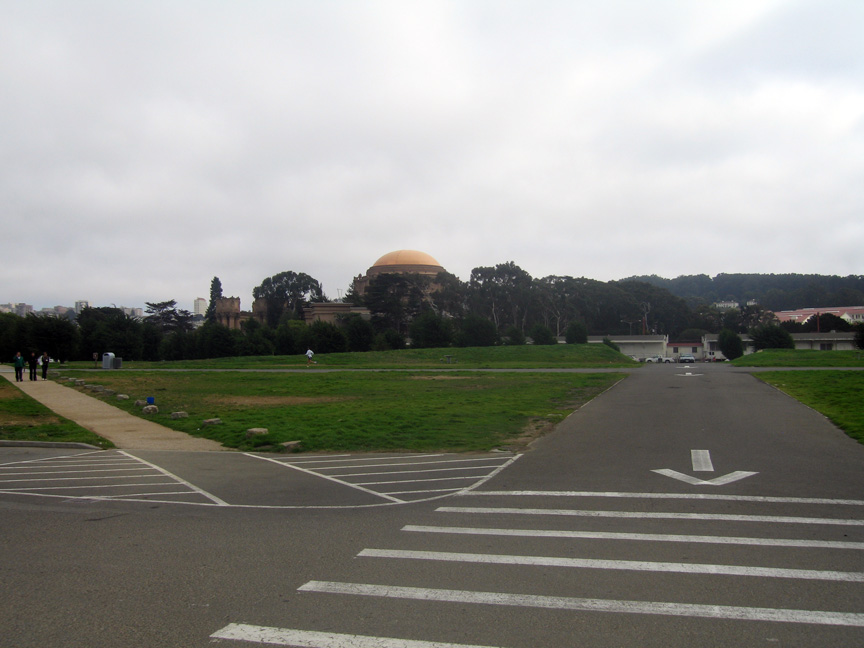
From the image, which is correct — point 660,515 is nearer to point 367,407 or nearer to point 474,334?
point 367,407

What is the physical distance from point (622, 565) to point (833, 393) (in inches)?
799

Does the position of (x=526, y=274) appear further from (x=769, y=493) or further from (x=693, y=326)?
(x=769, y=493)

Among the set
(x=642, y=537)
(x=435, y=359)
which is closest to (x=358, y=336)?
(x=435, y=359)

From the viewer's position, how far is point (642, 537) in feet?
22.3

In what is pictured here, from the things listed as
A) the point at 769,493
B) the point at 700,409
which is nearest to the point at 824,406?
the point at 700,409

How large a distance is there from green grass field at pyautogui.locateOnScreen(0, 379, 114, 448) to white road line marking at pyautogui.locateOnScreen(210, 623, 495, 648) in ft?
38.1

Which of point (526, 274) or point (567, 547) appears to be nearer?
point (567, 547)

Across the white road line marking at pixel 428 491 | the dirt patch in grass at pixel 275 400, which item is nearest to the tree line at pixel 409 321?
the dirt patch in grass at pixel 275 400

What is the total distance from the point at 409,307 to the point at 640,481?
85.5 meters

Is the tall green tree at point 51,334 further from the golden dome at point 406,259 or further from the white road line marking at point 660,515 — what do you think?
the golden dome at point 406,259

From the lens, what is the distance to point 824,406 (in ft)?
61.7

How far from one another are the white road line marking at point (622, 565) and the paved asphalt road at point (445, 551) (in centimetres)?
3

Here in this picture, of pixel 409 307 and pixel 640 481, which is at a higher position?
pixel 409 307

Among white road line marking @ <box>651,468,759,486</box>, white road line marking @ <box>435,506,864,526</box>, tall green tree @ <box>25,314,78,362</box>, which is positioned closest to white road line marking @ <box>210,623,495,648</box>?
white road line marking @ <box>435,506,864,526</box>
